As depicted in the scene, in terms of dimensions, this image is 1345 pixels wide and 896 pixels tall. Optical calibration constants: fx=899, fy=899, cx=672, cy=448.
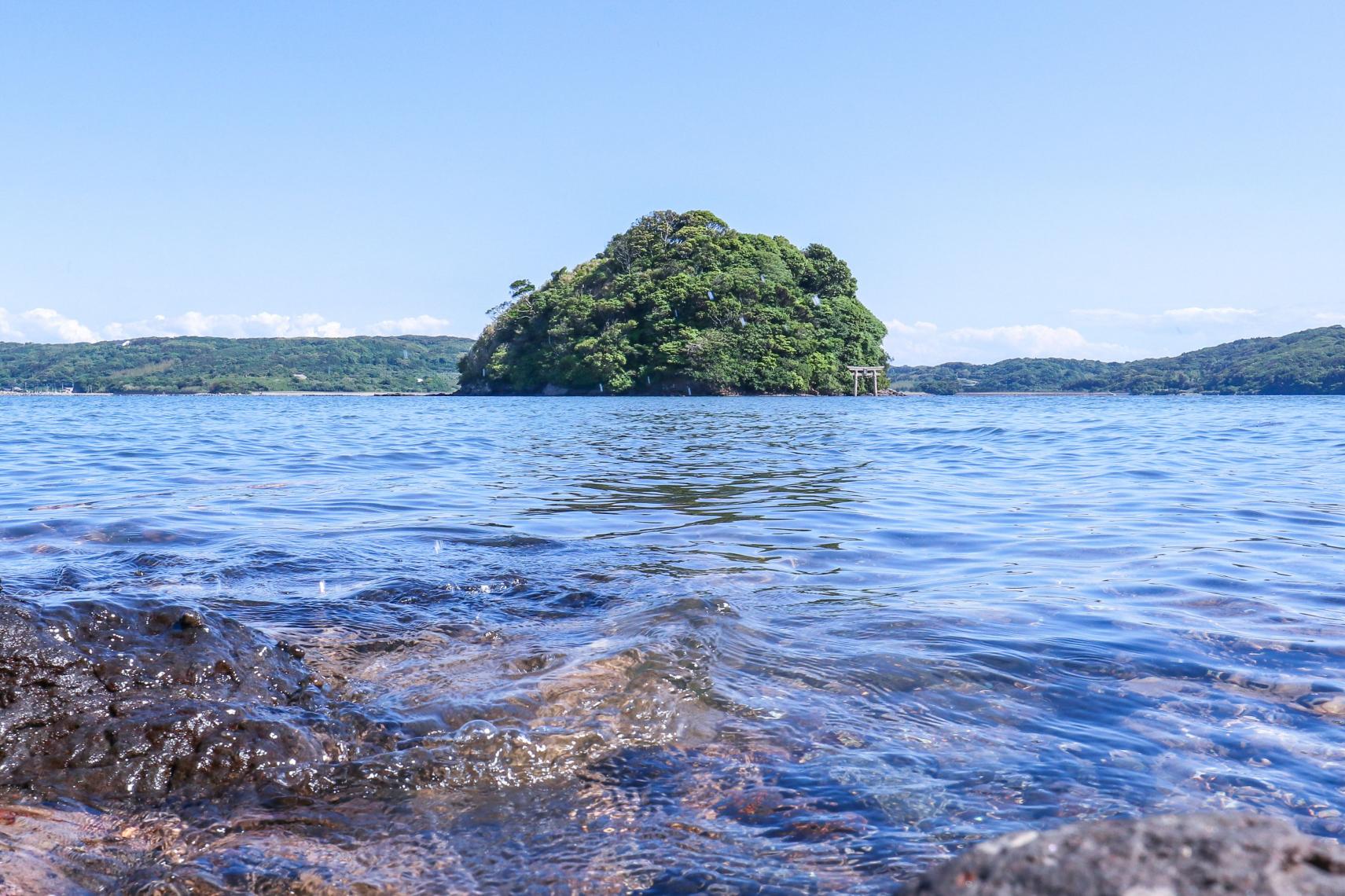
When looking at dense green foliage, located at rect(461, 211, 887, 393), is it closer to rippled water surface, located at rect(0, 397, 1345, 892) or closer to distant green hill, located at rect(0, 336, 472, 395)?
distant green hill, located at rect(0, 336, 472, 395)

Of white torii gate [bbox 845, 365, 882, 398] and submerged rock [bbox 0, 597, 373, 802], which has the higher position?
white torii gate [bbox 845, 365, 882, 398]

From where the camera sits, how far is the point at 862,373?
299ft

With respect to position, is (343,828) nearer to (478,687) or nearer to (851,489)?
(478,687)

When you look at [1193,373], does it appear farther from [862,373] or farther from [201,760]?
[201,760]

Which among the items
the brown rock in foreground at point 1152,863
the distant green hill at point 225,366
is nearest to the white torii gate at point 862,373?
the distant green hill at point 225,366

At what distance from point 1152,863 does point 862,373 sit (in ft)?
302

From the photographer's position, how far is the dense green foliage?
86.0 metres

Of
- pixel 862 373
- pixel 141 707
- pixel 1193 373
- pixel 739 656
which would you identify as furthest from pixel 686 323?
pixel 141 707

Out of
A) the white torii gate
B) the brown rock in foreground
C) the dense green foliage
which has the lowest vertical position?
the brown rock in foreground

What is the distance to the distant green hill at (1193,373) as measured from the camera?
85.4 m

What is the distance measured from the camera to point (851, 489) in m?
12.8

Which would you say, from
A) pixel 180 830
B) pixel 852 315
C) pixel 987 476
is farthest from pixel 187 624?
pixel 852 315

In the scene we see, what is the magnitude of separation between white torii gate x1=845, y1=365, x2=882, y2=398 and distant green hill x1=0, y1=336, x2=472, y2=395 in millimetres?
74975

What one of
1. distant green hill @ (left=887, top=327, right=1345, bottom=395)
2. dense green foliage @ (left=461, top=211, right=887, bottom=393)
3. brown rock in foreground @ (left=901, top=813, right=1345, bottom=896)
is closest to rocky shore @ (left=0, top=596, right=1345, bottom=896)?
brown rock in foreground @ (left=901, top=813, right=1345, bottom=896)
